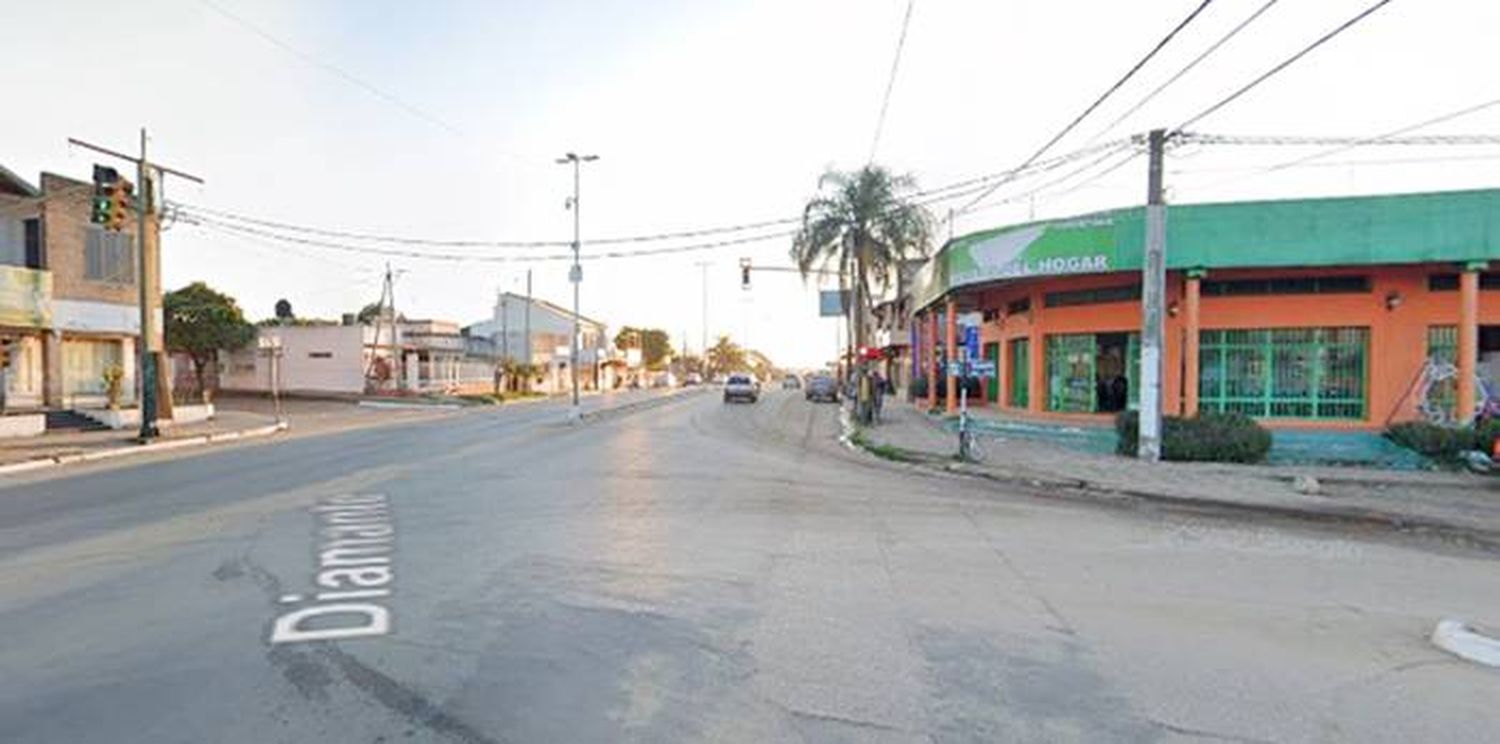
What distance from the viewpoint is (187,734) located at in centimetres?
406

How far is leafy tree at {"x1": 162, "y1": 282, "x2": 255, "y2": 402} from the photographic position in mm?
44469

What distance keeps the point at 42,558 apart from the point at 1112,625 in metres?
9.63

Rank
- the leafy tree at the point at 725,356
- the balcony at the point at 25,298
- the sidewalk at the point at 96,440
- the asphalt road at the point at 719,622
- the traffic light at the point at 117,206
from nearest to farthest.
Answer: the asphalt road at the point at 719,622, the sidewalk at the point at 96,440, the traffic light at the point at 117,206, the balcony at the point at 25,298, the leafy tree at the point at 725,356

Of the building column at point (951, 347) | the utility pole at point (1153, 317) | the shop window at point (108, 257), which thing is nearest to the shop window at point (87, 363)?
the shop window at point (108, 257)

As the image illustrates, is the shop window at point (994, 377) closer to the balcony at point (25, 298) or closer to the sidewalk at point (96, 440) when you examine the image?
the sidewalk at point (96, 440)

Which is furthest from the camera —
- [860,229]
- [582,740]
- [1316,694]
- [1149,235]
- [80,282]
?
[860,229]

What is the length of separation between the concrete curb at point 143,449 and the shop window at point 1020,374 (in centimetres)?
2304

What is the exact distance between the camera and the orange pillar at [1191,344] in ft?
63.0

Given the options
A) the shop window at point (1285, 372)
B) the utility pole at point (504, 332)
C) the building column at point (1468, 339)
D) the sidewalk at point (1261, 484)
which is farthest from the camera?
the utility pole at point (504, 332)

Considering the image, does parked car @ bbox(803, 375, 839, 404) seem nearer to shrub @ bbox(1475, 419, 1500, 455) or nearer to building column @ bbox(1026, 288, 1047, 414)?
building column @ bbox(1026, 288, 1047, 414)

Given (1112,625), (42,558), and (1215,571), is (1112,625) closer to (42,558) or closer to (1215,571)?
(1215,571)

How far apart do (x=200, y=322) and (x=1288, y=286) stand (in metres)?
49.2

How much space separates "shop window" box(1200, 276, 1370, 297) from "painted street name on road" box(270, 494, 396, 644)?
61.8ft

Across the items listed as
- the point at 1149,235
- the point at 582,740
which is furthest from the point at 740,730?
the point at 1149,235
